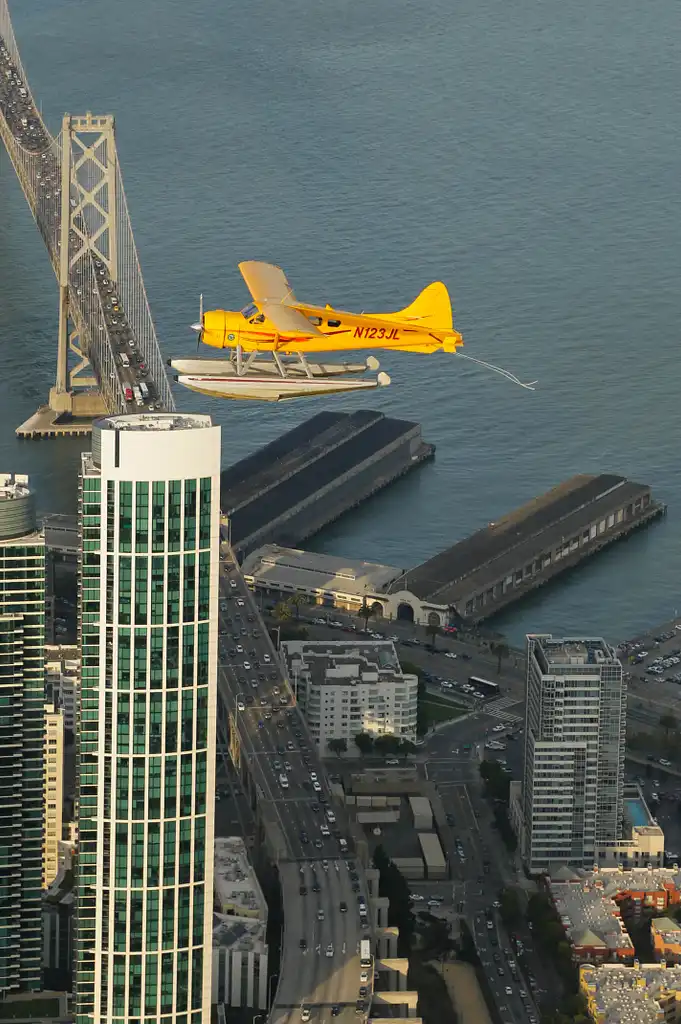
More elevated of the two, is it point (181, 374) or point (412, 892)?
point (181, 374)

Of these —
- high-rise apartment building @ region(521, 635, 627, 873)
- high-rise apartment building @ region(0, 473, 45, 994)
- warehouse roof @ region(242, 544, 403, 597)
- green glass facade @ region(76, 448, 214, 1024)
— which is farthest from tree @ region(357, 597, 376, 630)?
green glass facade @ region(76, 448, 214, 1024)

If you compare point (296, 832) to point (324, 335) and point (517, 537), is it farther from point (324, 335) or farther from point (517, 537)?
point (517, 537)

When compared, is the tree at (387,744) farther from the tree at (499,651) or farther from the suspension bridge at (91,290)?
the suspension bridge at (91,290)

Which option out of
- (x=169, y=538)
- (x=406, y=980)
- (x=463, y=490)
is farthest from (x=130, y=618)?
(x=463, y=490)

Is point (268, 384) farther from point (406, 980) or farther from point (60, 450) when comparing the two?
point (60, 450)

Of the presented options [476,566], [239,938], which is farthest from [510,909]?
[476,566]

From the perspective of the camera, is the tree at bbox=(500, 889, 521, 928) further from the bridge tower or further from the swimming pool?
the bridge tower
